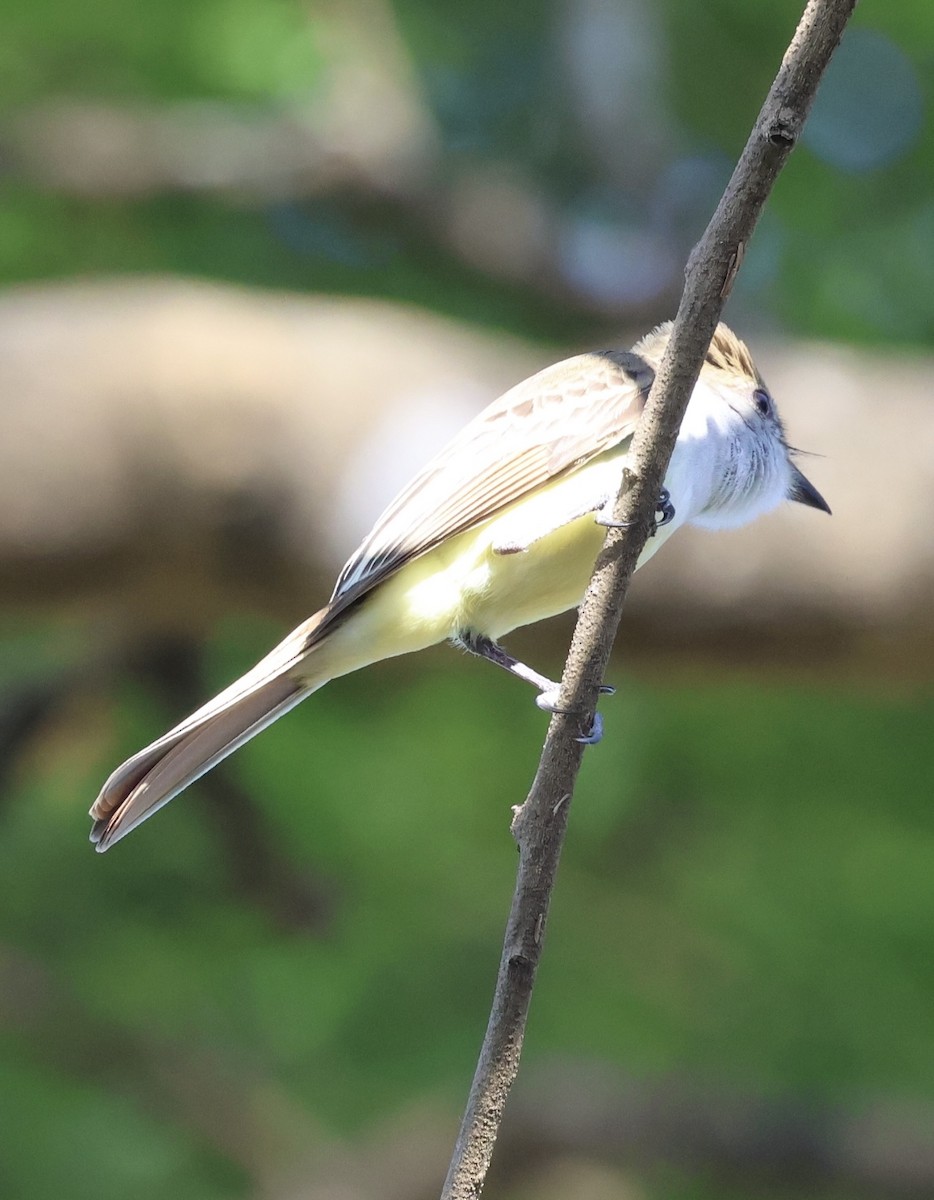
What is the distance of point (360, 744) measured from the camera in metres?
5.90

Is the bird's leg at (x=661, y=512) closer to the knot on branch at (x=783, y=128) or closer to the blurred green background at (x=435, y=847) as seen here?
the knot on branch at (x=783, y=128)

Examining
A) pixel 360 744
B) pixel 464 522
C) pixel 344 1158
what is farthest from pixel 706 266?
pixel 344 1158

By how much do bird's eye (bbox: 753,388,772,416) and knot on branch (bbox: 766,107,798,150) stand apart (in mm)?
1752

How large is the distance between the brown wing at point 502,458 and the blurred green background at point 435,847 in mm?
2063

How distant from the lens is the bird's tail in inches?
104

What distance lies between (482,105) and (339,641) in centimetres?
604

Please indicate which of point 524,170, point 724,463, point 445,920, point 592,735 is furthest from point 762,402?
point 524,170

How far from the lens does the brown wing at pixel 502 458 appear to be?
2947 mm

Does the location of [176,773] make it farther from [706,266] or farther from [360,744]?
[360,744]

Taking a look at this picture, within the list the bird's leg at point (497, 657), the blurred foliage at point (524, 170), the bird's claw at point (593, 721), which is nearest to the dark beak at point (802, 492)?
the bird's leg at point (497, 657)

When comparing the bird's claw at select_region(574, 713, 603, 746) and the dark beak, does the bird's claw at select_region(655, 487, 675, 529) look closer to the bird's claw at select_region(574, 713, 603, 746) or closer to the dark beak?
the bird's claw at select_region(574, 713, 603, 746)

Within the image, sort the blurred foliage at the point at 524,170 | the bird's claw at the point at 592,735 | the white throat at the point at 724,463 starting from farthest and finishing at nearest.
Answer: the blurred foliage at the point at 524,170 → the white throat at the point at 724,463 → the bird's claw at the point at 592,735

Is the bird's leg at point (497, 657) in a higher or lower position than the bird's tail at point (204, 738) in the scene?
higher

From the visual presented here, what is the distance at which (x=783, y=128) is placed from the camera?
192 cm
